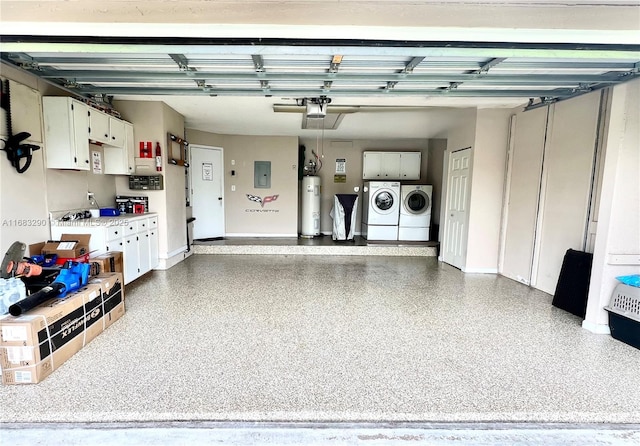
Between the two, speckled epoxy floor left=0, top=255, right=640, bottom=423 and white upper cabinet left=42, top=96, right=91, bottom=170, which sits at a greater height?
white upper cabinet left=42, top=96, right=91, bottom=170

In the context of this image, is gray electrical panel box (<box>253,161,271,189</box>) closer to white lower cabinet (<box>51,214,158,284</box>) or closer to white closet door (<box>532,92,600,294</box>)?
white lower cabinet (<box>51,214,158,284</box>)

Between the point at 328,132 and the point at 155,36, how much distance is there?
4.84 m

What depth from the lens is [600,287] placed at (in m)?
2.74

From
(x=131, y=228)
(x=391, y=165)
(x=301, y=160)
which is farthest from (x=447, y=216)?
(x=131, y=228)

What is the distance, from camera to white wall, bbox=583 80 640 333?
2549 millimetres

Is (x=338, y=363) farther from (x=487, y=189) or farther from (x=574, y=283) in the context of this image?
(x=487, y=189)

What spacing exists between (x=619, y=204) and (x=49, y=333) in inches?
180

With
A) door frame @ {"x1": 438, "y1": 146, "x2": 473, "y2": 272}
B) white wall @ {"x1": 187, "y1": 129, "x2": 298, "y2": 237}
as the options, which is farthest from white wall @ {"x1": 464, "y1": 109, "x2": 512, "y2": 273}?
white wall @ {"x1": 187, "y1": 129, "x2": 298, "y2": 237}

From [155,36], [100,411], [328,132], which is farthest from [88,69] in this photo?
[328,132]

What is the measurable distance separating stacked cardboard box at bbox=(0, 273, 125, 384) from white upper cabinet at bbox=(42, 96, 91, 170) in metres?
1.50

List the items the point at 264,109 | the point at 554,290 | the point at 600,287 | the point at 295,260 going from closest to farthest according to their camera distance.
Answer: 1. the point at 600,287
2. the point at 554,290
3. the point at 264,109
4. the point at 295,260

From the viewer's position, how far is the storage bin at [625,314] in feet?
8.18

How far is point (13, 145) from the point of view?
8.91 feet

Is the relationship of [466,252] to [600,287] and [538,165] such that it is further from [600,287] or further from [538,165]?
[600,287]
